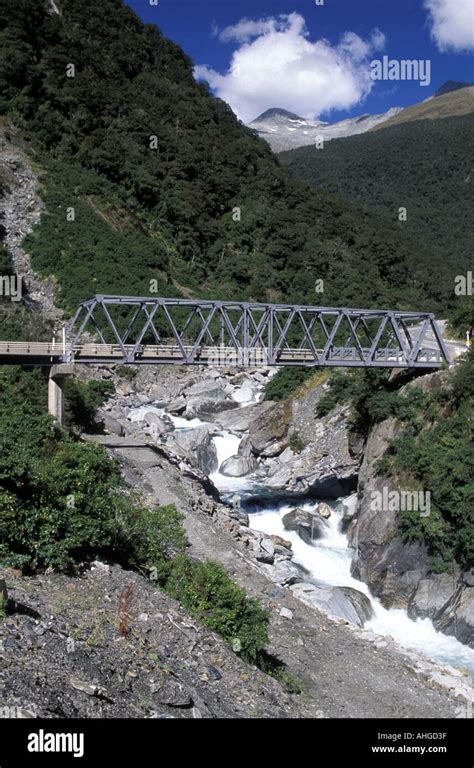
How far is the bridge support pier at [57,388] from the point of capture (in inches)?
1173

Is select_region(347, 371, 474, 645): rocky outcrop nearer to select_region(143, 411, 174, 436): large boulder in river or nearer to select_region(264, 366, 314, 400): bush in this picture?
select_region(143, 411, 174, 436): large boulder in river

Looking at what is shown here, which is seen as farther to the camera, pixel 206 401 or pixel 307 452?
pixel 206 401

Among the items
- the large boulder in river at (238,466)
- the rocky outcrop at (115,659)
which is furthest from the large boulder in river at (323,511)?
the rocky outcrop at (115,659)

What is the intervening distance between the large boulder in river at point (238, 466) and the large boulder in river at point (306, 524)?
21.6 feet

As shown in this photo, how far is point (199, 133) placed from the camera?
88562 millimetres

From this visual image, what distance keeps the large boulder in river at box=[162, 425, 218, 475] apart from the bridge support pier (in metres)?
7.11

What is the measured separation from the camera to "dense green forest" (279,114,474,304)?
14388 centimetres

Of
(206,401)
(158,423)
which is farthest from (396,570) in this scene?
(206,401)

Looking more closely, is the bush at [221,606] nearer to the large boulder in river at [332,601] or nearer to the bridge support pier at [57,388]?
the large boulder in river at [332,601]

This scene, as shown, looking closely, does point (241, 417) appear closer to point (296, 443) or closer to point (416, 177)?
point (296, 443)

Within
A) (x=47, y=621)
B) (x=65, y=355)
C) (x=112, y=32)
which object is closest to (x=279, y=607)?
(x=47, y=621)

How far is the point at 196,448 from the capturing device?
35.8 metres

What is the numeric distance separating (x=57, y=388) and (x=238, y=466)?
37.2 ft
